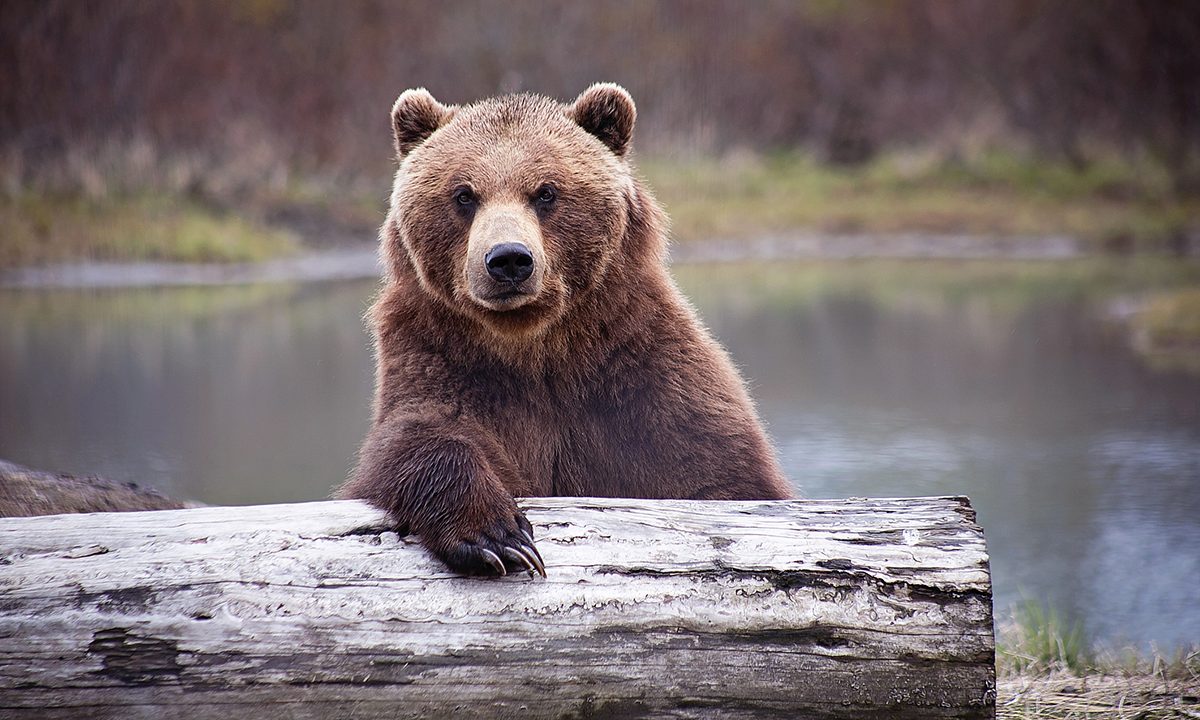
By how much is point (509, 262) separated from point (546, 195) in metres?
0.39

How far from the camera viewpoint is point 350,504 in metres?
2.62

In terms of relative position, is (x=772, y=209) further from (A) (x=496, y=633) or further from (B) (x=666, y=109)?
(A) (x=496, y=633)

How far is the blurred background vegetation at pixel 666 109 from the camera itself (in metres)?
11.9

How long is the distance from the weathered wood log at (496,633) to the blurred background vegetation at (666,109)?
10.2m

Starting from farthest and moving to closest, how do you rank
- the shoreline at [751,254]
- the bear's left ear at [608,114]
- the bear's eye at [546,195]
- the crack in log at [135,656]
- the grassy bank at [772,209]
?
the shoreline at [751,254]
the grassy bank at [772,209]
the bear's left ear at [608,114]
the bear's eye at [546,195]
the crack in log at [135,656]

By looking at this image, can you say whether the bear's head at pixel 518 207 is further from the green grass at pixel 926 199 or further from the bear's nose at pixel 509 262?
the green grass at pixel 926 199

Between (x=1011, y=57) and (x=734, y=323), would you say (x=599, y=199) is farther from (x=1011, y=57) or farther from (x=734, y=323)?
(x=1011, y=57)

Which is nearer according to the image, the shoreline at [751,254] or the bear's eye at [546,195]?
the bear's eye at [546,195]

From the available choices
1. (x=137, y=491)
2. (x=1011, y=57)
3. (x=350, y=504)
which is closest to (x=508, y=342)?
(x=350, y=504)

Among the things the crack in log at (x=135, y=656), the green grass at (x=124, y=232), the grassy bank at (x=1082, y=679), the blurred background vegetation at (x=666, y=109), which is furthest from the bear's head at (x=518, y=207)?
the blurred background vegetation at (x=666, y=109)

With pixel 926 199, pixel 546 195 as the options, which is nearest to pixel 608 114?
pixel 546 195

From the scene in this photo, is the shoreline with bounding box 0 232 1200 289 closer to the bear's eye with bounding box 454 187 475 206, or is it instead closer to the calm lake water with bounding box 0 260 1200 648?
the calm lake water with bounding box 0 260 1200 648

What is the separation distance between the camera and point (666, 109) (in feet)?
55.2

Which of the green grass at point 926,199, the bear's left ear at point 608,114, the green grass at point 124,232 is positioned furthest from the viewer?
the green grass at point 926,199
